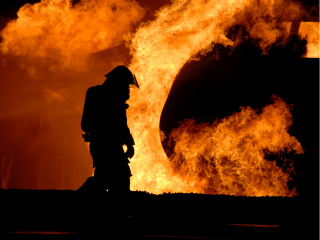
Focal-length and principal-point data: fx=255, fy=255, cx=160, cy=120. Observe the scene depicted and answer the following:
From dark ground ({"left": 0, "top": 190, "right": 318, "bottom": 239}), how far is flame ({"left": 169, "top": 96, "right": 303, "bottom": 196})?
10.6ft

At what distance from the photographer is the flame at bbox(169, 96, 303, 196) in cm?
573

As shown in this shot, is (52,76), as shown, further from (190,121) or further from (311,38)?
(311,38)

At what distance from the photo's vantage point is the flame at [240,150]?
5730 mm

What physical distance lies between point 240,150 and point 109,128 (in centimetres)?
360

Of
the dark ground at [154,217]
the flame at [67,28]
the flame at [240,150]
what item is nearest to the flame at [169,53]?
the flame at [240,150]

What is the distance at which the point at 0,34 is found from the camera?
22.9 ft

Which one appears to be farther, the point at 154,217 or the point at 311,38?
the point at 311,38

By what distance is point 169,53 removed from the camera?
629 centimetres

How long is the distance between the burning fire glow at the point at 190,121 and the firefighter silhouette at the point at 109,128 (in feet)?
9.38

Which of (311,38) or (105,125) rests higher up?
(311,38)

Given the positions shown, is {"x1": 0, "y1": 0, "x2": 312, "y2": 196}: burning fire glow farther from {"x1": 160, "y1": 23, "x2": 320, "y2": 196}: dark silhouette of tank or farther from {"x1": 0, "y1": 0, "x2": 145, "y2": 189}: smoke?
{"x1": 160, "y1": 23, "x2": 320, "y2": 196}: dark silhouette of tank

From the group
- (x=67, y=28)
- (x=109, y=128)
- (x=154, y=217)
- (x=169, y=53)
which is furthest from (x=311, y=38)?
(x=67, y=28)

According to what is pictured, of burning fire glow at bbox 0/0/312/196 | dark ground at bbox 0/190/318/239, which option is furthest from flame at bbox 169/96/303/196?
dark ground at bbox 0/190/318/239

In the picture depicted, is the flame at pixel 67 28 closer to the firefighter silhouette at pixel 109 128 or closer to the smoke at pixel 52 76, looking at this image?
the smoke at pixel 52 76
